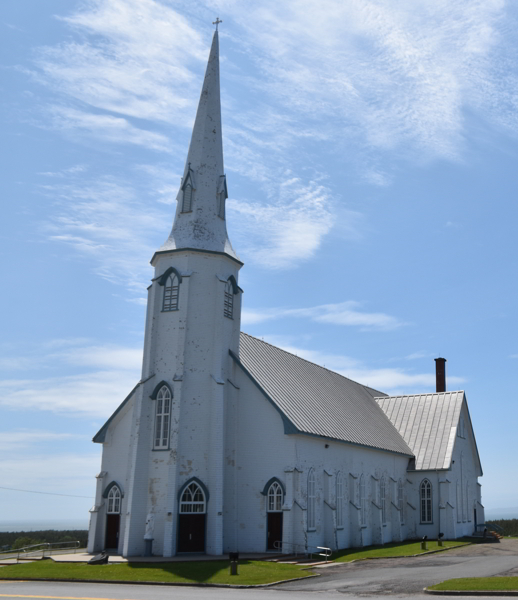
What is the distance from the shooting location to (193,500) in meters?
30.2

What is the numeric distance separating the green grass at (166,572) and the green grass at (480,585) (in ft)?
19.0

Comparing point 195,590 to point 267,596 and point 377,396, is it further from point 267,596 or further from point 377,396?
point 377,396

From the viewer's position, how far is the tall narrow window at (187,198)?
3466cm

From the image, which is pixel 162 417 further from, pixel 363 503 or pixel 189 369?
pixel 363 503

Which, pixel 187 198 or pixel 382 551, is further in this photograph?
pixel 382 551

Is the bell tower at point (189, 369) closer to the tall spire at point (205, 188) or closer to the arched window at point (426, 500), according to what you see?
the tall spire at point (205, 188)

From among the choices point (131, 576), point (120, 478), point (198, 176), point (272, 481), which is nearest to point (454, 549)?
point (272, 481)

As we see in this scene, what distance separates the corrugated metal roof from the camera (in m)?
48.1

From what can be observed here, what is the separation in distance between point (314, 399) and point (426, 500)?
46.9 ft

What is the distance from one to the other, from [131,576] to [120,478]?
1015cm

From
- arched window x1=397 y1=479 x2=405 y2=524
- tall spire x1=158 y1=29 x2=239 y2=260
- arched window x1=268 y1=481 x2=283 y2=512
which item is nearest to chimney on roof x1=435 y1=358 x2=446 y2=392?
arched window x1=397 y1=479 x2=405 y2=524

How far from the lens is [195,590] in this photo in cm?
1980

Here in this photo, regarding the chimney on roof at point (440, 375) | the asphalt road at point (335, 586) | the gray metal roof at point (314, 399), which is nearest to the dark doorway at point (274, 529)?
the asphalt road at point (335, 586)

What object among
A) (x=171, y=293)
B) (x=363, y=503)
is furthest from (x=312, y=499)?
(x=171, y=293)
